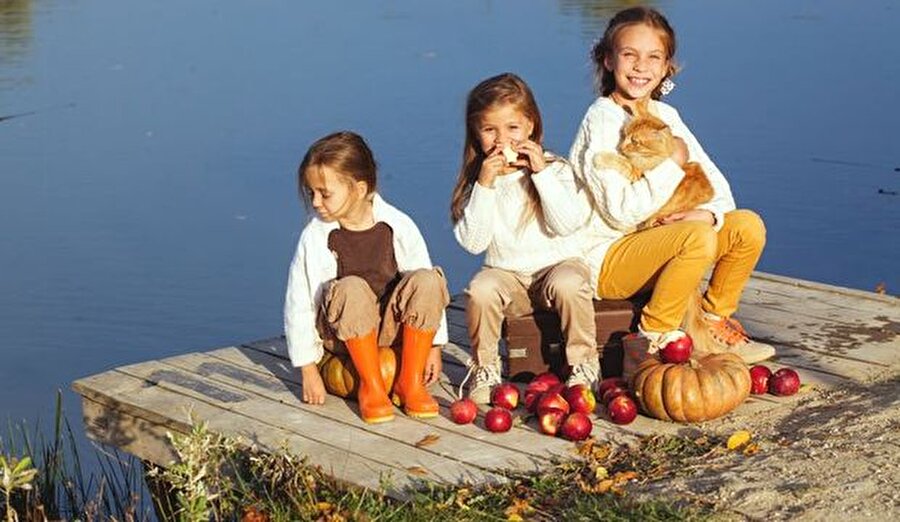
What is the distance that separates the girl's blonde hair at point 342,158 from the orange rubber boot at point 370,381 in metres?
0.55

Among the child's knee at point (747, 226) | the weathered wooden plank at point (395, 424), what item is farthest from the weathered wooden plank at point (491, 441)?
the child's knee at point (747, 226)

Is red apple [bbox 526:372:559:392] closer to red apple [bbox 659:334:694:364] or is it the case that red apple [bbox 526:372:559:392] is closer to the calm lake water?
red apple [bbox 659:334:694:364]

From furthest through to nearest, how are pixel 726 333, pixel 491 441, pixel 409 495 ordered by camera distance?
pixel 726 333
pixel 491 441
pixel 409 495

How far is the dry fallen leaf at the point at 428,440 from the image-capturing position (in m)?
5.95

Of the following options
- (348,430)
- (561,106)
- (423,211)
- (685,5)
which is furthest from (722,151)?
(348,430)

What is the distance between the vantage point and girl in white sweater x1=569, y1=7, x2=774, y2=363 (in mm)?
6461

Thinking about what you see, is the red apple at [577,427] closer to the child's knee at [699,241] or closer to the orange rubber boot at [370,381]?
the orange rubber boot at [370,381]

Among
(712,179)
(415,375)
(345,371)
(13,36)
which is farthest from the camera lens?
(13,36)

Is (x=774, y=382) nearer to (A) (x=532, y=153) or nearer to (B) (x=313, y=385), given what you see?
(A) (x=532, y=153)

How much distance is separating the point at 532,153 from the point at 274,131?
6.64 m

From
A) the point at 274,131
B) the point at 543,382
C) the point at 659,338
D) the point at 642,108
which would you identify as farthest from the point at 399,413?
the point at 274,131

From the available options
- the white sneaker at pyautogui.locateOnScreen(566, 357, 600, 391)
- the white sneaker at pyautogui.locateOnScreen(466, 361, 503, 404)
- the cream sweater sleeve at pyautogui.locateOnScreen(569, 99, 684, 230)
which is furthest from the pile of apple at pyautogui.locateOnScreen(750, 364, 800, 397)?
the white sneaker at pyautogui.locateOnScreen(466, 361, 503, 404)

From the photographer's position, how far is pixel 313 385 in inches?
252

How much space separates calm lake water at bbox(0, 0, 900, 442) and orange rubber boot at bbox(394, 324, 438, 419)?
264 cm
